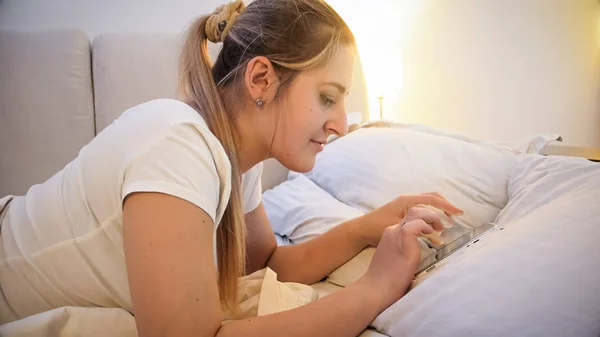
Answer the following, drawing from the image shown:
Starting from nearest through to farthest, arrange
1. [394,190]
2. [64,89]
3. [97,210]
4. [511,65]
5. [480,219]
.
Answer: [97,210]
[480,219]
[394,190]
[64,89]
[511,65]

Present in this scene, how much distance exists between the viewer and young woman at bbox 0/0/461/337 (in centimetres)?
57

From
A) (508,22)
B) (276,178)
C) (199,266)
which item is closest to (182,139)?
(199,266)

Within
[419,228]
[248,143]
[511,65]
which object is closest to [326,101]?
[248,143]

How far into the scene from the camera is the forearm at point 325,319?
0.61m

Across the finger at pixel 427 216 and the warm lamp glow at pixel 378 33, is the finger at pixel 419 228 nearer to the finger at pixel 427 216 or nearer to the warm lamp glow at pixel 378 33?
the finger at pixel 427 216

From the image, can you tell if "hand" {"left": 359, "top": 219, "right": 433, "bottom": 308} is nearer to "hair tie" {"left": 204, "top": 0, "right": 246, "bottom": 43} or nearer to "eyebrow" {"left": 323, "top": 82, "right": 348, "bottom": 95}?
"eyebrow" {"left": 323, "top": 82, "right": 348, "bottom": 95}

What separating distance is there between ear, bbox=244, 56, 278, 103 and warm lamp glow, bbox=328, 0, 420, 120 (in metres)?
1.51

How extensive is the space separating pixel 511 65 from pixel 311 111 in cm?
159

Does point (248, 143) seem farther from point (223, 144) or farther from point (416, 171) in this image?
point (416, 171)

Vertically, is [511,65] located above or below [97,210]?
above

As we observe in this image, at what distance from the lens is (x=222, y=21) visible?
83 cm

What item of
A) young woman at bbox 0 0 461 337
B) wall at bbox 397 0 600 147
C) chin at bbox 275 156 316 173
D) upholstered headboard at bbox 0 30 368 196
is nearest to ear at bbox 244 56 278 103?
young woman at bbox 0 0 461 337

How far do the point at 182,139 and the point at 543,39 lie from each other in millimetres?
1868

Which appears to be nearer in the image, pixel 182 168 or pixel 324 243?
pixel 182 168
